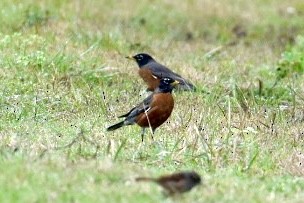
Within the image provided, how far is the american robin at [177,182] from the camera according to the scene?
6.67 meters

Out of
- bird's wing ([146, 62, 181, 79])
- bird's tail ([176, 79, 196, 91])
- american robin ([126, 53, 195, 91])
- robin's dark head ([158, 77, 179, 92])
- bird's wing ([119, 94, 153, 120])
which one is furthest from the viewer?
bird's wing ([146, 62, 181, 79])

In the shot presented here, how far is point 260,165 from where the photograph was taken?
27.9ft

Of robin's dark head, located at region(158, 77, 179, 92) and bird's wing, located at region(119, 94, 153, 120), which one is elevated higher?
robin's dark head, located at region(158, 77, 179, 92)

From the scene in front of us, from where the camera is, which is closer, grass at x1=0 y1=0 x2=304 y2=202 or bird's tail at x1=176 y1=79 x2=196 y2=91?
grass at x1=0 y1=0 x2=304 y2=202

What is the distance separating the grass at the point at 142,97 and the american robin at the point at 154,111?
126 millimetres

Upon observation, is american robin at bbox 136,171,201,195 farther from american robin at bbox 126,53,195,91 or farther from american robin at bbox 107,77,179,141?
american robin at bbox 126,53,195,91

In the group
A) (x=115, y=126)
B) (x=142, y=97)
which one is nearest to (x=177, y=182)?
(x=115, y=126)

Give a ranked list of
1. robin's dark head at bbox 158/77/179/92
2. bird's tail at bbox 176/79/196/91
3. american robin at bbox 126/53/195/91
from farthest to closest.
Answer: american robin at bbox 126/53/195/91 → bird's tail at bbox 176/79/196/91 → robin's dark head at bbox 158/77/179/92

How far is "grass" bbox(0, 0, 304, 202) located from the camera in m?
7.12

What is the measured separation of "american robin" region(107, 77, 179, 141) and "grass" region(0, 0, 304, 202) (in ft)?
0.41

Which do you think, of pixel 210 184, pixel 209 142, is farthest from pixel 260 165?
pixel 210 184

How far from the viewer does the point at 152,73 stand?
1245 cm

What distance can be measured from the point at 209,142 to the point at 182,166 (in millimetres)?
642

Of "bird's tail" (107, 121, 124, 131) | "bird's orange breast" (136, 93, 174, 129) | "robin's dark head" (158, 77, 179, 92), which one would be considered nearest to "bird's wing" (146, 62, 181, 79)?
"robin's dark head" (158, 77, 179, 92)
